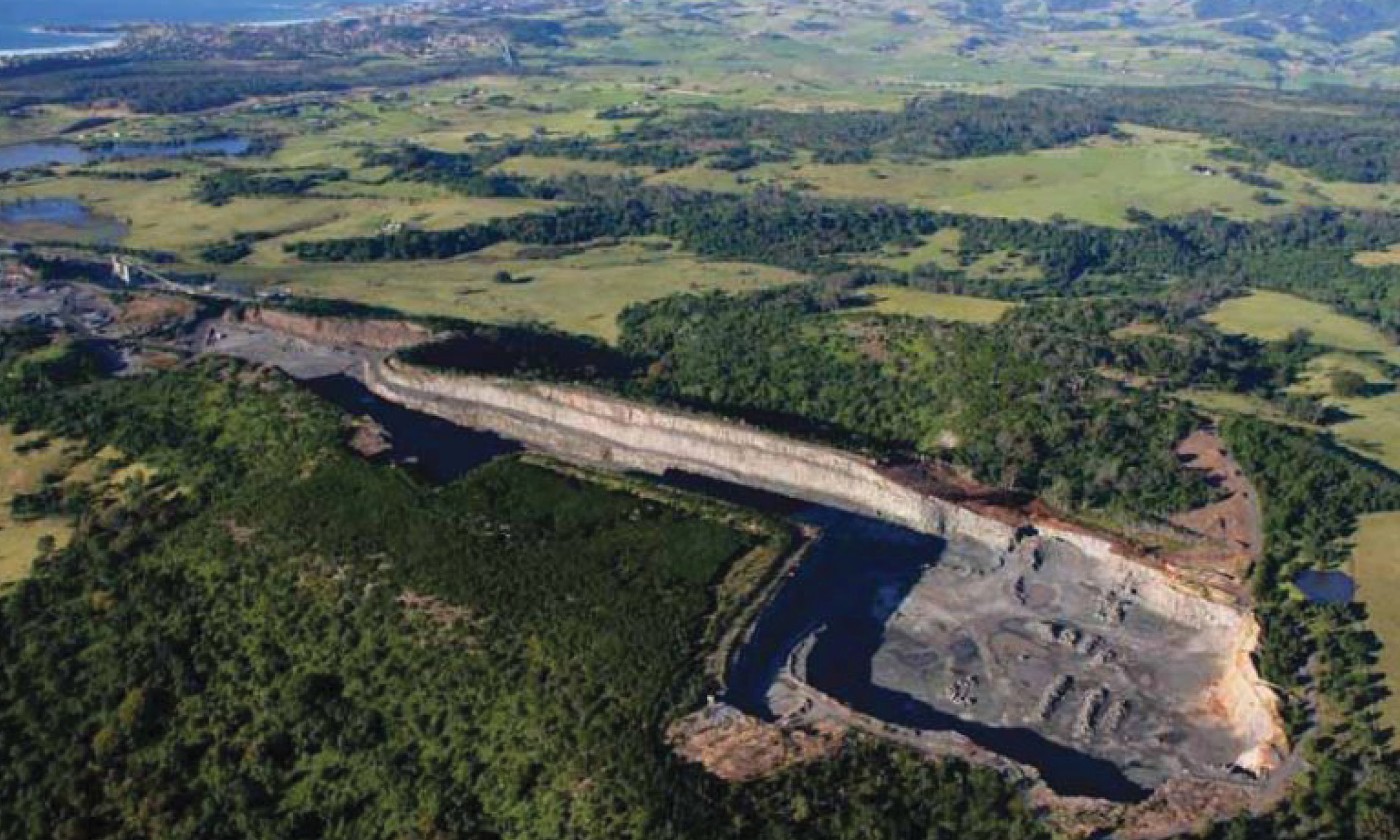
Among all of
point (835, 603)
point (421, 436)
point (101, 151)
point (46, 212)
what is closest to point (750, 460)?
point (835, 603)

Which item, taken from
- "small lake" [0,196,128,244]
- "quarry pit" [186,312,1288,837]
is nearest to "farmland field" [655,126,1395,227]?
"small lake" [0,196,128,244]

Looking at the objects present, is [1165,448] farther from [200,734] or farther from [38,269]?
[38,269]

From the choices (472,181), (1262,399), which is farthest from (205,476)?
(472,181)

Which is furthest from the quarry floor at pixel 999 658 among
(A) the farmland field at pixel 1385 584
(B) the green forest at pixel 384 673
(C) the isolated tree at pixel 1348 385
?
(C) the isolated tree at pixel 1348 385

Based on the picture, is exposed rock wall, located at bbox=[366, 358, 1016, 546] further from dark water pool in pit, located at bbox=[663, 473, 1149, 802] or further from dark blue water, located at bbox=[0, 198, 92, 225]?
dark blue water, located at bbox=[0, 198, 92, 225]

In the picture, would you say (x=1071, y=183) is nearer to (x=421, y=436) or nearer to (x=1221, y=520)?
(x=1221, y=520)

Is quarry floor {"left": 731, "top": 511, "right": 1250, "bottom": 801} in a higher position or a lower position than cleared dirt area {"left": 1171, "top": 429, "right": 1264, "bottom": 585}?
lower

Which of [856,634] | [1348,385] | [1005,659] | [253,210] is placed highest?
[856,634]
